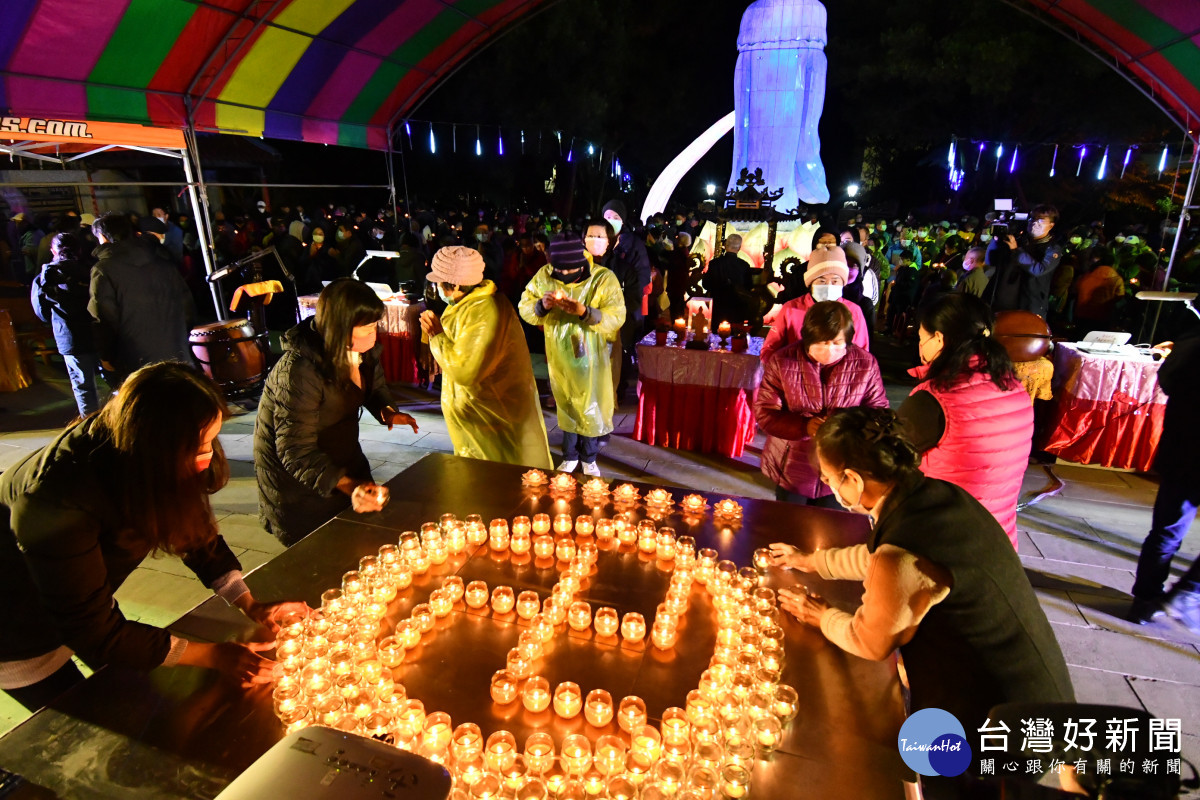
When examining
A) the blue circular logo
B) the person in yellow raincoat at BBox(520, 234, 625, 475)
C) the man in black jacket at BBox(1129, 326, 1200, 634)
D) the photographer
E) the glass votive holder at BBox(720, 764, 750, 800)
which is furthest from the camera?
the photographer

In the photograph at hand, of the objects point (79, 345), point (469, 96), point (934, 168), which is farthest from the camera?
point (934, 168)

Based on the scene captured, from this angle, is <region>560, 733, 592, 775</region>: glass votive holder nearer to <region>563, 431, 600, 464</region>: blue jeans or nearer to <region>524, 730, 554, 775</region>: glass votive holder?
<region>524, 730, 554, 775</region>: glass votive holder

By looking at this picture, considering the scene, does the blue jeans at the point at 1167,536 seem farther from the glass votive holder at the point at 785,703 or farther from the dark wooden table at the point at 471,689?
the glass votive holder at the point at 785,703

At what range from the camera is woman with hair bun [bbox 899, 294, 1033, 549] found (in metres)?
2.37

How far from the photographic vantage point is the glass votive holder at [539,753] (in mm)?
1364

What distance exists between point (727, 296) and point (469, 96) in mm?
16763

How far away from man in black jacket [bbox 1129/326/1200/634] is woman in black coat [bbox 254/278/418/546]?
3.73m

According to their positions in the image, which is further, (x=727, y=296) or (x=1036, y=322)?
(x=727, y=296)

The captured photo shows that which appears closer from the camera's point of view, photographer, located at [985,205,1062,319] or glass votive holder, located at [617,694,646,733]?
glass votive holder, located at [617,694,646,733]

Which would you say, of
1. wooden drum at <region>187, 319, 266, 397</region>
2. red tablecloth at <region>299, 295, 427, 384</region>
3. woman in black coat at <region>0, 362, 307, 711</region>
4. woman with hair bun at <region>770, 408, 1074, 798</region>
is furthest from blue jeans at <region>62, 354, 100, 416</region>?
woman with hair bun at <region>770, 408, 1074, 798</region>

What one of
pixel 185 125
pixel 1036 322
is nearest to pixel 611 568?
pixel 1036 322

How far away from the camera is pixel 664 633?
1.72 metres

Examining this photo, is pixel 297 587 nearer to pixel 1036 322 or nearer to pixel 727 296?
pixel 1036 322

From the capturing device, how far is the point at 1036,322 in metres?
4.84
